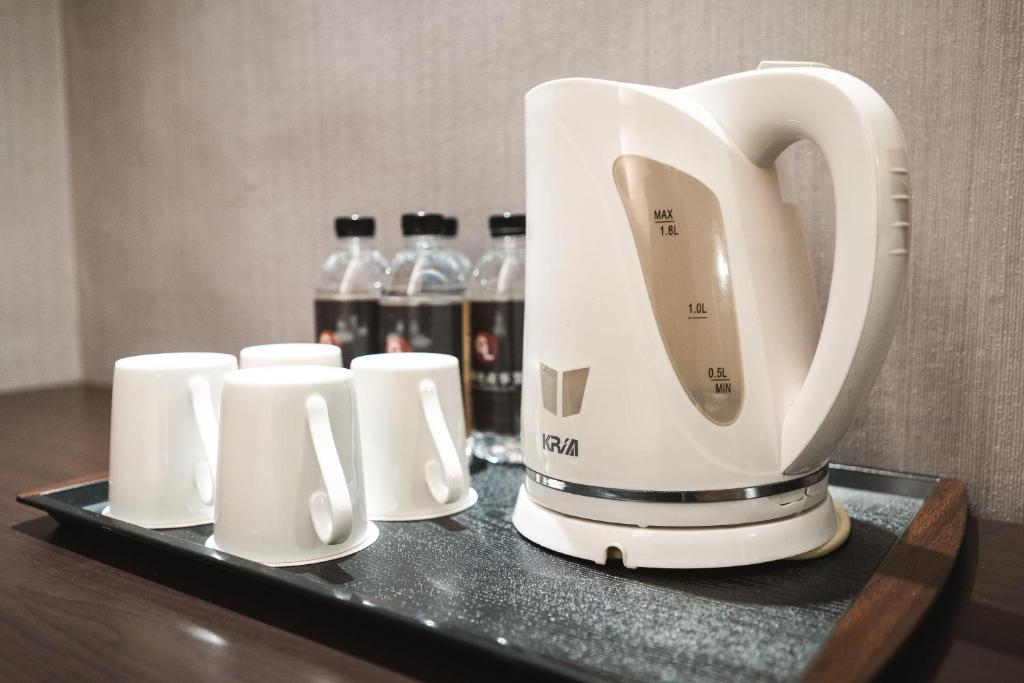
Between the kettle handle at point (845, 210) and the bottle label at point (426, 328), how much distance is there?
1.16 ft

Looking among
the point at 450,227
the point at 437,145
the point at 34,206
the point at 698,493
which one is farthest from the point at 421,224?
the point at 34,206

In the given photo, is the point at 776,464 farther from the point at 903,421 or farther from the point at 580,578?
the point at 903,421

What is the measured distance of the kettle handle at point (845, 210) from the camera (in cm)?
39

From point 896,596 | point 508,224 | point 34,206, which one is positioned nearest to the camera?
point 896,596

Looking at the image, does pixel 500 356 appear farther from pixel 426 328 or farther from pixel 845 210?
pixel 845 210

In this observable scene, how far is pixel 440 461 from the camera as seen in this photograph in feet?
1.84

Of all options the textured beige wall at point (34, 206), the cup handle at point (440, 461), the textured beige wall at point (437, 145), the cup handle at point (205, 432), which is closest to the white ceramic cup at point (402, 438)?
the cup handle at point (440, 461)

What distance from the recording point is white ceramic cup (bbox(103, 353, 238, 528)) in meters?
0.55

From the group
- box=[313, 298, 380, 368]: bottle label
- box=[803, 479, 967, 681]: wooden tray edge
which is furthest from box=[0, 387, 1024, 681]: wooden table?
box=[313, 298, 380, 368]: bottle label

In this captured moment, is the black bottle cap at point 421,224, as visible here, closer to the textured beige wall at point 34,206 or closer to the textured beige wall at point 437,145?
the textured beige wall at point 437,145

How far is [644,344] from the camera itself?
45 cm

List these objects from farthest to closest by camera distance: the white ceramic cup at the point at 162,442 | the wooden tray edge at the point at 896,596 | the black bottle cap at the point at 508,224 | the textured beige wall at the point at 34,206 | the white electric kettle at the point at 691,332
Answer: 1. the textured beige wall at the point at 34,206
2. the black bottle cap at the point at 508,224
3. the white ceramic cup at the point at 162,442
4. the white electric kettle at the point at 691,332
5. the wooden tray edge at the point at 896,596

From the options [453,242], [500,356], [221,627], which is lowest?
[221,627]

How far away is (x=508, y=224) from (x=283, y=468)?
12.9 inches
